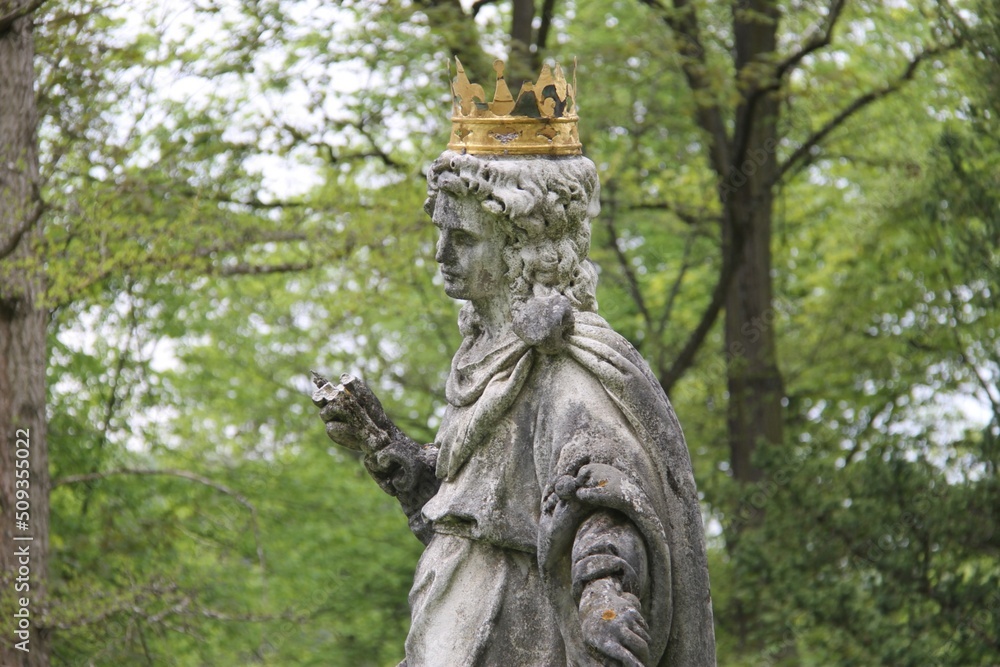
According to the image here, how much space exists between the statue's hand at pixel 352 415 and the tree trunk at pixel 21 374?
560 centimetres

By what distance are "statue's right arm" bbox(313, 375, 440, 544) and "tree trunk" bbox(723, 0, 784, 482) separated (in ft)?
32.2

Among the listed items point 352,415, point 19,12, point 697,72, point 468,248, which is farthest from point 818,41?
point 352,415

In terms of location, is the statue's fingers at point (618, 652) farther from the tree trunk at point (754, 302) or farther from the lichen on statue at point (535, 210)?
the tree trunk at point (754, 302)

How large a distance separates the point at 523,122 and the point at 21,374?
6761mm

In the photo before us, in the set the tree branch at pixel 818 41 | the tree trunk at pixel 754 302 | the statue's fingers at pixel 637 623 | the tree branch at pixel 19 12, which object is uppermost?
the tree branch at pixel 19 12

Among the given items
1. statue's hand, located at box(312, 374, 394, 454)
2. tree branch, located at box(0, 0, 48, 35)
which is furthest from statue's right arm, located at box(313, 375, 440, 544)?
tree branch, located at box(0, 0, 48, 35)

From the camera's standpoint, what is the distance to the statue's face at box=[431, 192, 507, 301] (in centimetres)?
464

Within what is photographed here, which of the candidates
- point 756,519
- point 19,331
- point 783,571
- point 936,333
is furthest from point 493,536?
point 936,333

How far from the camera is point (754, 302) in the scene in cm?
1564

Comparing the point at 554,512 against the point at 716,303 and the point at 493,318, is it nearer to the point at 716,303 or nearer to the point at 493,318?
the point at 493,318

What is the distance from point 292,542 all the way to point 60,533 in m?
5.11

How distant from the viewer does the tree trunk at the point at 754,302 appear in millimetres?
14828

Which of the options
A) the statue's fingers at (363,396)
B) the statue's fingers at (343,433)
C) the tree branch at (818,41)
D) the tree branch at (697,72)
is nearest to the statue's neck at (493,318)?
the statue's fingers at (363,396)

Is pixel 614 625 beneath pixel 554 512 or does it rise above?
beneath
